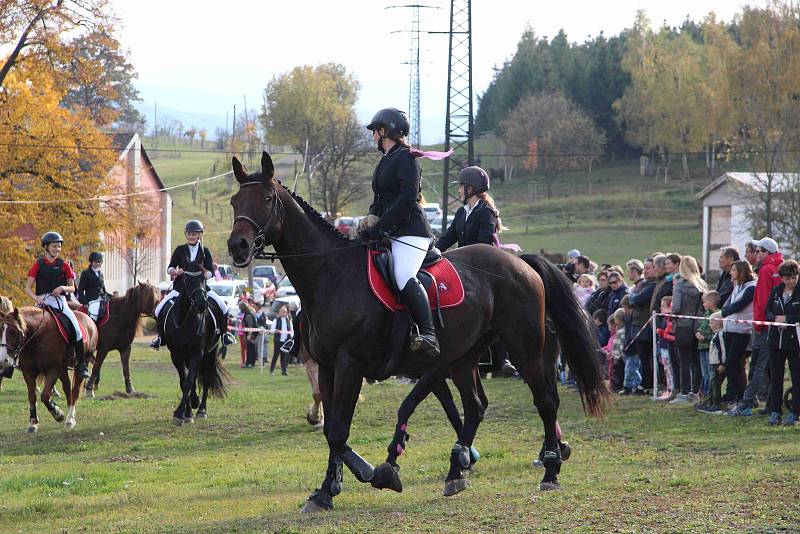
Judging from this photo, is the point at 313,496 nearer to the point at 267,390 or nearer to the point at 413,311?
the point at 413,311

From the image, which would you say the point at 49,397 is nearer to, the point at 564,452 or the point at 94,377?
the point at 94,377

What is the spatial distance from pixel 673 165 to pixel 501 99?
2431 centimetres

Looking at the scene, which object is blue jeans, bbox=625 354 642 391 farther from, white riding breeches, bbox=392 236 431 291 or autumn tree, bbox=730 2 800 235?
autumn tree, bbox=730 2 800 235

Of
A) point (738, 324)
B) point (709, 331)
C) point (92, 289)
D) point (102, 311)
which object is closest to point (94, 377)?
point (102, 311)

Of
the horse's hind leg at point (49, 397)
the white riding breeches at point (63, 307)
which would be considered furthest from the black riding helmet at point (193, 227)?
the horse's hind leg at point (49, 397)

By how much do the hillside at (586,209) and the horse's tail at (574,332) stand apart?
4793cm

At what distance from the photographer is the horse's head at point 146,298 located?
69.9 ft

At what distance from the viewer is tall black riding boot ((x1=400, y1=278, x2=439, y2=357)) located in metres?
8.72

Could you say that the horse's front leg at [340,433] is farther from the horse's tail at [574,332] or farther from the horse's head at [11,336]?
the horse's head at [11,336]

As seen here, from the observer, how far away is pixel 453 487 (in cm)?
916

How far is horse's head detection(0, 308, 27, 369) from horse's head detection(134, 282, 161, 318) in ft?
21.4

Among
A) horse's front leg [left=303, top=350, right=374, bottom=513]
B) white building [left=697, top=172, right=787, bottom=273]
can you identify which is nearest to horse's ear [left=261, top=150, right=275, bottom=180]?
horse's front leg [left=303, top=350, right=374, bottom=513]

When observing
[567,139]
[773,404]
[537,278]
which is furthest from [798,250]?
[567,139]

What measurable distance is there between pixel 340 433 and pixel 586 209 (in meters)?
73.8
